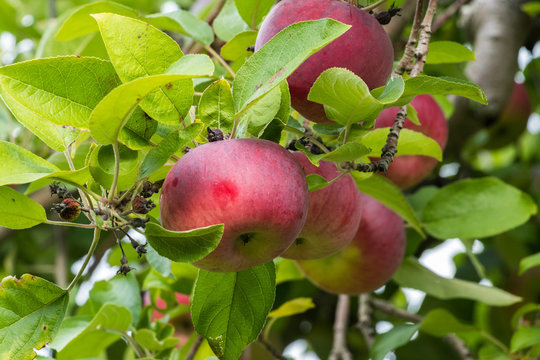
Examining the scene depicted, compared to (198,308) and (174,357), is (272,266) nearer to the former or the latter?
(198,308)

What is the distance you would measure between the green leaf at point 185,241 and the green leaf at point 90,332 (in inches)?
14.9

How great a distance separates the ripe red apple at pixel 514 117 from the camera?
209 cm

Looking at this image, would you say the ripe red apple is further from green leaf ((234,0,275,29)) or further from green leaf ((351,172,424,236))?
green leaf ((234,0,275,29))

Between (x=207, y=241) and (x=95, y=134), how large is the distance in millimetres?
157

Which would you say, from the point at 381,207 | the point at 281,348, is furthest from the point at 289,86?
the point at 281,348

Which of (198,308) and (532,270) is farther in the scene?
(532,270)

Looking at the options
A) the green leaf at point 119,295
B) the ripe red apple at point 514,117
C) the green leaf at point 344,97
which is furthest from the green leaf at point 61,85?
the ripe red apple at point 514,117

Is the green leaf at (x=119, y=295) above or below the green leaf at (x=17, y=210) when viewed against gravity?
below

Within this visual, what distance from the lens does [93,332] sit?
43.4 inches

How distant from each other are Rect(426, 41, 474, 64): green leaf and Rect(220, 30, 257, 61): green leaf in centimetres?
27

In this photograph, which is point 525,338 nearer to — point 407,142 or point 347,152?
point 407,142

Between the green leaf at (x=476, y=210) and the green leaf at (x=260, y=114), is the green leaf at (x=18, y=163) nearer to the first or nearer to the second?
the green leaf at (x=260, y=114)

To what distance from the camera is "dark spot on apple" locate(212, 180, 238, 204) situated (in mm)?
658

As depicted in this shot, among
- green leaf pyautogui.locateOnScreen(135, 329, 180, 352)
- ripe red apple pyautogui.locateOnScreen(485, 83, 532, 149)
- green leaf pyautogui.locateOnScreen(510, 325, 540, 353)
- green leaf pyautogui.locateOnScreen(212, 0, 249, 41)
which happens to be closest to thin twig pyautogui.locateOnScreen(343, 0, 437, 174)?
green leaf pyautogui.locateOnScreen(212, 0, 249, 41)
